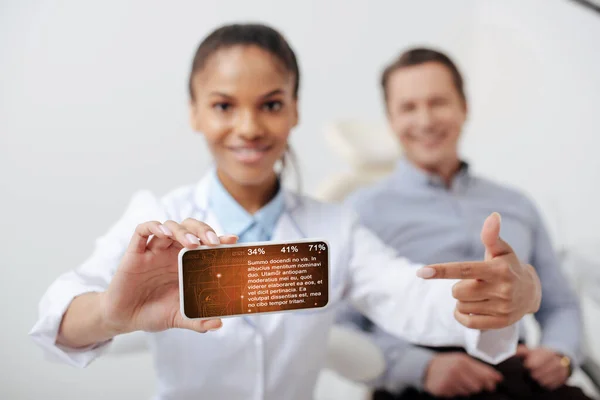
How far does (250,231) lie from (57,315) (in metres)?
0.20

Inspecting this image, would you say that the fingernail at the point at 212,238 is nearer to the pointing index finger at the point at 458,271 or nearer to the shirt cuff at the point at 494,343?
→ the pointing index finger at the point at 458,271

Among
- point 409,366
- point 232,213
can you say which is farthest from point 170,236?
point 409,366

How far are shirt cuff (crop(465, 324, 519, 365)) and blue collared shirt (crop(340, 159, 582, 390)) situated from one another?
166 millimetres

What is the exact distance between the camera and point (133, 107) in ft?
2.32

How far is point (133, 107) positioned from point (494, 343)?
1.62 feet

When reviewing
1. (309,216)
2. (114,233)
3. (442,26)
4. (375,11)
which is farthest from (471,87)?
(114,233)

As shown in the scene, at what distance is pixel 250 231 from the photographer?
24.1 inches

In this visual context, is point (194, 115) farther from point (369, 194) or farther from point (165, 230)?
point (369, 194)

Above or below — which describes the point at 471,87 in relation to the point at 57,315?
above

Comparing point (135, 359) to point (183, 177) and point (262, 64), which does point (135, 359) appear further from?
point (262, 64)

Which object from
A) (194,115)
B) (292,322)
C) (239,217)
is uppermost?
(194,115)

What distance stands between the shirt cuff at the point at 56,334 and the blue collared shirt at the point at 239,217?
0.47 feet

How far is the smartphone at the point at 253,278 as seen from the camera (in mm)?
473

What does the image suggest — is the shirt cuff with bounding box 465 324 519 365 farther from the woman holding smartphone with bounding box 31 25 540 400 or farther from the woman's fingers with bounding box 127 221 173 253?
the woman's fingers with bounding box 127 221 173 253
